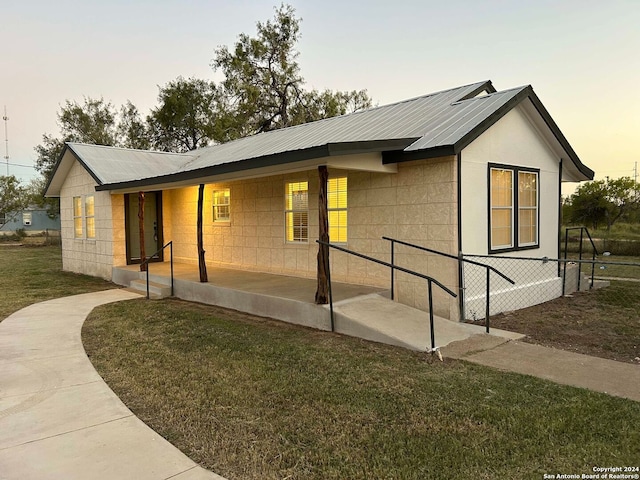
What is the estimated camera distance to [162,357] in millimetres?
5531

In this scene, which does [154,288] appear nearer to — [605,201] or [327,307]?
[327,307]

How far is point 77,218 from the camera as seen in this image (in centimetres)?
1502

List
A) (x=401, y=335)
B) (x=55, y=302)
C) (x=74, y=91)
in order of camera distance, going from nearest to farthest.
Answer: (x=401, y=335) → (x=55, y=302) → (x=74, y=91)

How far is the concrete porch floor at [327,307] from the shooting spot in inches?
245

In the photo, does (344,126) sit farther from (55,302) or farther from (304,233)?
(55,302)

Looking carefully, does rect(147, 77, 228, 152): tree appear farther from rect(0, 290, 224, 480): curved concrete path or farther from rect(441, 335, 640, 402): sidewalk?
rect(441, 335, 640, 402): sidewalk

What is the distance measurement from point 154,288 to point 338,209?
16.0ft

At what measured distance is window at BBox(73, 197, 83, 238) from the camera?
1491cm

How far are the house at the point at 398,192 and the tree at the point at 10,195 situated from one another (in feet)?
70.0

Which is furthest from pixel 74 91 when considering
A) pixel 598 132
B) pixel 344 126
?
pixel 598 132

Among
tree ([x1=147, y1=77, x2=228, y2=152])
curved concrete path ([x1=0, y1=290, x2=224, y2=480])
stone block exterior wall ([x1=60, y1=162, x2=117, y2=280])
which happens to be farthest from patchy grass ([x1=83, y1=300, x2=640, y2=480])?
tree ([x1=147, y1=77, x2=228, y2=152])

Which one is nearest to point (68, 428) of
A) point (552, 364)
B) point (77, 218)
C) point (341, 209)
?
point (552, 364)

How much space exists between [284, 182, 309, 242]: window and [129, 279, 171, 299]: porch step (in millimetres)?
3065

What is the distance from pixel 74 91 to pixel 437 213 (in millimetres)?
30832
